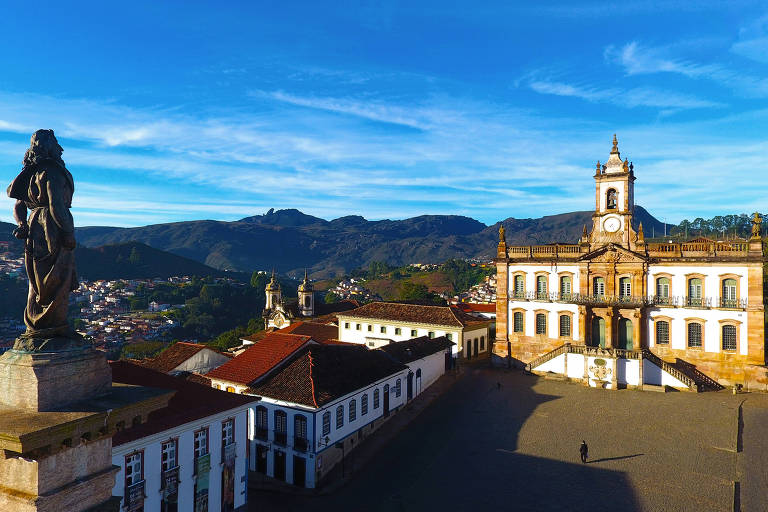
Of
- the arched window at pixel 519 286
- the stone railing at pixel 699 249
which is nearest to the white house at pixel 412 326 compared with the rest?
the arched window at pixel 519 286

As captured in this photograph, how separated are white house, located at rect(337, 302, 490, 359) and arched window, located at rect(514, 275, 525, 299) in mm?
4594

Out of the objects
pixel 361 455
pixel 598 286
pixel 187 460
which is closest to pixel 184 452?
pixel 187 460

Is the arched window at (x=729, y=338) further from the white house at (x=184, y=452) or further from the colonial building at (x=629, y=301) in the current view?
the white house at (x=184, y=452)


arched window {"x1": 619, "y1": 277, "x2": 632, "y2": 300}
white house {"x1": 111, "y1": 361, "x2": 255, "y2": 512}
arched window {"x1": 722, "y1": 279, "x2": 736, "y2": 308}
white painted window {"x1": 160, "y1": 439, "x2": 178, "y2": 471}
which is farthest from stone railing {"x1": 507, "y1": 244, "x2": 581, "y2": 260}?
white painted window {"x1": 160, "y1": 439, "x2": 178, "y2": 471}

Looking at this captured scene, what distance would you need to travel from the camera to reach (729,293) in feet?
112

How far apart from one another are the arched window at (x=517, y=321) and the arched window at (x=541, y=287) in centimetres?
216

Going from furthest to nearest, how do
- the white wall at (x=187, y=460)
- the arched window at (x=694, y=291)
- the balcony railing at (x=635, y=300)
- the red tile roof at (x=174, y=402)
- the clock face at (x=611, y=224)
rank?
the clock face at (x=611, y=224) → the arched window at (x=694, y=291) → the balcony railing at (x=635, y=300) → the red tile roof at (x=174, y=402) → the white wall at (x=187, y=460)

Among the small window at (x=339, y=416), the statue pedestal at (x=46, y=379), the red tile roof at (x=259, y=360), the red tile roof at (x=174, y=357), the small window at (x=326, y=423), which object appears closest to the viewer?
the statue pedestal at (x=46, y=379)

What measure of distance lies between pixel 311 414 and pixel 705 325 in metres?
28.9

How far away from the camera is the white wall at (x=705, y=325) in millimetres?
33719

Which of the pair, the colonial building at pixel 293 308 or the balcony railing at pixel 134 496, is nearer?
the balcony railing at pixel 134 496

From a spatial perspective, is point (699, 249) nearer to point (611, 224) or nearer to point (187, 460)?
point (611, 224)

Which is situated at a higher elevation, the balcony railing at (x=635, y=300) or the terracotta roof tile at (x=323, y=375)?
the balcony railing at (x=635, y=300)

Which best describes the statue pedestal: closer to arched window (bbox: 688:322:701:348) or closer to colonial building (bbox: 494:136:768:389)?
colonial building (bbox: 494:136:768:389)
